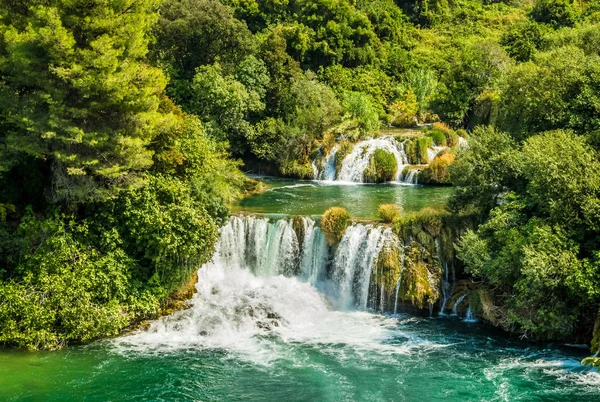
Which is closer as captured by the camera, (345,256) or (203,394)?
(203,394)

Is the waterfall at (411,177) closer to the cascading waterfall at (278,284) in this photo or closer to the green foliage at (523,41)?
the cascading waterfall at (278,284)

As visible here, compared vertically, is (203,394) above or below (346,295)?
below

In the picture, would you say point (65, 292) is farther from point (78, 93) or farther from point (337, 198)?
point (337, 198)

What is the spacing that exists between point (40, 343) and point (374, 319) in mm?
11471

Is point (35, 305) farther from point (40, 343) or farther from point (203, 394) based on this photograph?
point (203, 394)

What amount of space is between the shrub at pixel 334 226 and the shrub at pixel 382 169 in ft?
46.5

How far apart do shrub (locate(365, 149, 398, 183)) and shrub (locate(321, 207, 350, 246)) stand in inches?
558

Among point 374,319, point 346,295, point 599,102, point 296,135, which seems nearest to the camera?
point 599,102

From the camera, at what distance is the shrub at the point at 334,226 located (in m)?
24.3

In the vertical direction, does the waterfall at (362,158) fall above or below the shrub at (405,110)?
below

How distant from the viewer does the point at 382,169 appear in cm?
3831

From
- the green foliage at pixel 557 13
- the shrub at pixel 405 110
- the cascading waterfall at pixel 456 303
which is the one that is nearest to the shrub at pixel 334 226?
the cascading waterfall at pixel 456 303

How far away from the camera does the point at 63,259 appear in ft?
63.0

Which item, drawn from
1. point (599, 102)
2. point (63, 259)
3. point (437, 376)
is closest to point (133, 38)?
point (63, 259)
